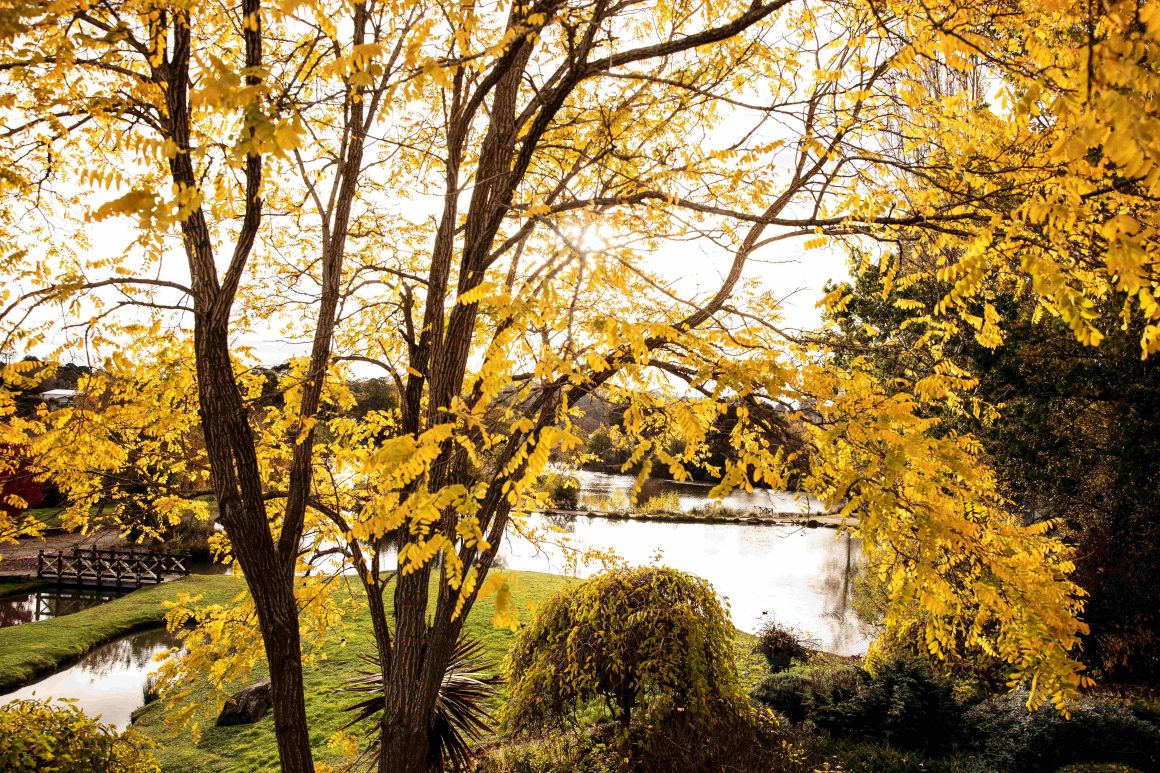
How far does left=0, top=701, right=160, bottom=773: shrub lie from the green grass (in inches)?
290

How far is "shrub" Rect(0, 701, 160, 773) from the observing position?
15.0ft

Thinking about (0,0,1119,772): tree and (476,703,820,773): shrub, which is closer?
(0,0,1119,772): tree

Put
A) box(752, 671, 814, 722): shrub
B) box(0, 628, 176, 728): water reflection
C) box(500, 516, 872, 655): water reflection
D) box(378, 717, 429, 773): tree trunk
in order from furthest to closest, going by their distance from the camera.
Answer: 1. box(500, 516, 872, 655): water reflection
2. box(0, 628, 176, 728): water reflection
3. box(752, 671, 814, 722): shrub
4. box(378, 717, 429, 773): tree trunk

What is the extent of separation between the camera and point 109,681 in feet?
35.0

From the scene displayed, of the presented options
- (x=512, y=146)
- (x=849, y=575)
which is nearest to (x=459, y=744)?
(x=512, y=146)

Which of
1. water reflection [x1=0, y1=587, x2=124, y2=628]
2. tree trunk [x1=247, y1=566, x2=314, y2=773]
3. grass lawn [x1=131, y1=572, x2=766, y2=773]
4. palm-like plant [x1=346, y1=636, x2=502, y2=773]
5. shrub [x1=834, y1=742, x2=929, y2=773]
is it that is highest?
tree trunk [x1=247, y1=566, x2=314, y2=773]

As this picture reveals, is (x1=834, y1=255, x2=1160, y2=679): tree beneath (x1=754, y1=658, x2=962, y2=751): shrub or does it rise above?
above

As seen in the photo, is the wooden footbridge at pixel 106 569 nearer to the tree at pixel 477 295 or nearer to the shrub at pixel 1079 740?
the tree at pixel 477 295

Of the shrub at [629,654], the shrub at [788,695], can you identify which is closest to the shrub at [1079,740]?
the shrub at [788,695]

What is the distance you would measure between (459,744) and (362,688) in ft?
5.61

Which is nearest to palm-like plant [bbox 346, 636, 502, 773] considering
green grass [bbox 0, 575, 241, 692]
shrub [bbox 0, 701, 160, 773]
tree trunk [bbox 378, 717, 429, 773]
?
tree trunk [bbox 378, 717, 429, 773]

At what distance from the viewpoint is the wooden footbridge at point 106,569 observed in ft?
52.1

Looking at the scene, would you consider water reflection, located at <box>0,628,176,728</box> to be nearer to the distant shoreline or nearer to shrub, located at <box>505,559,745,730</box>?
shrub, located at <box>505,559,745,730</box>

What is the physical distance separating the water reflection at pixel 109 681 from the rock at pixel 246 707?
137 cm
